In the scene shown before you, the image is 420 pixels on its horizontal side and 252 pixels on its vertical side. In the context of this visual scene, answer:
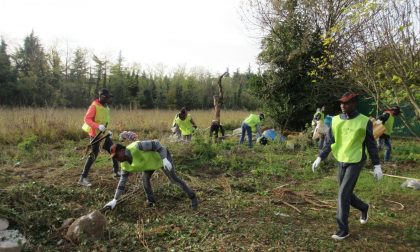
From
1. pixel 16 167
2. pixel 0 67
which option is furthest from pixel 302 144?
pixel 0 67

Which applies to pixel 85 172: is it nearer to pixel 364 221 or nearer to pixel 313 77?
pixel 364 221

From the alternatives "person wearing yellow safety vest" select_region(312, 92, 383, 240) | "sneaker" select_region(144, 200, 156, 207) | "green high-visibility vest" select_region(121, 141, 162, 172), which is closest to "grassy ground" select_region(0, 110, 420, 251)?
"sneaker" select_region(144, 200, 156, 207)

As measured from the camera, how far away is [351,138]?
14.4ft

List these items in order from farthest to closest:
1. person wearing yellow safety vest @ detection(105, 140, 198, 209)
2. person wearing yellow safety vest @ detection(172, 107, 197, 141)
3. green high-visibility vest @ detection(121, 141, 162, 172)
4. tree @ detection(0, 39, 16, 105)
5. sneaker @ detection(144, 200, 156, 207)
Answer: tree @ detection(0, 39, 16, 105) → person wearing yellow safety vest @ detection(172, 107, 197, 141) → sneaker @ detection(144, 200, 156, 207) → green high-visibility vest @ detection(121, 141, 162, 172) → person wearing yellow safety vest @ detection(105, 140, 198, 209)

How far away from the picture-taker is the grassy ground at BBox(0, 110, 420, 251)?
14.2ft

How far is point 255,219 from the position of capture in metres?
5.16

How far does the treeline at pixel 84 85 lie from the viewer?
23.5 m

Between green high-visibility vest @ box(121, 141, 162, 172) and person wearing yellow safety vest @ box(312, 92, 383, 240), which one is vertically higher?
person wearing yellow safety vest @ box(312, 92, 383, 240)

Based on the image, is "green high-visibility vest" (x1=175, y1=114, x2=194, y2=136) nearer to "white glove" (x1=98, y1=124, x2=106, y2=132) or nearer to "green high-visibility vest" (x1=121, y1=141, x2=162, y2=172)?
"white glove" (x1=98, y1=124, x2=106, y2=132)

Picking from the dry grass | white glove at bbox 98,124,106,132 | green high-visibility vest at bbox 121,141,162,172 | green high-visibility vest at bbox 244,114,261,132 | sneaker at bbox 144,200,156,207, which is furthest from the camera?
the dry grass

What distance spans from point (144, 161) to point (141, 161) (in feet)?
0.16

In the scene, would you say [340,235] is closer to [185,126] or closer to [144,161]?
[144,161]

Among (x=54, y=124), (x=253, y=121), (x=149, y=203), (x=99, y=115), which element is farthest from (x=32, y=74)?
(x=149, y=203)

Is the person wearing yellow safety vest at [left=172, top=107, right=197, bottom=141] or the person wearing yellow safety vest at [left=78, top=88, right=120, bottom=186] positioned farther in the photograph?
the person wearing yellow safety vest at [left=172, top=107, right=197, bottom=141]
